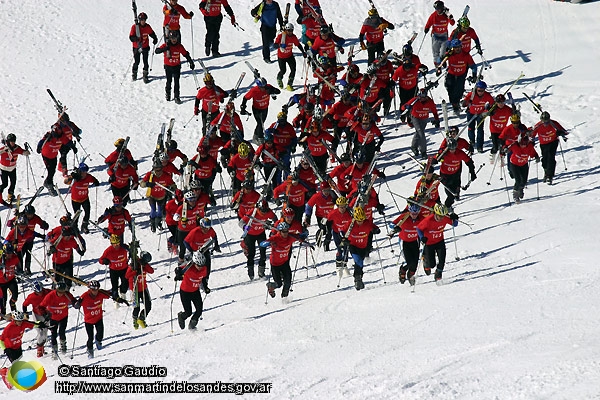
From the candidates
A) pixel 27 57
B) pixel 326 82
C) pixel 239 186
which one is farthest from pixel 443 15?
pixel 27 57

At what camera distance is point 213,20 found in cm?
2791

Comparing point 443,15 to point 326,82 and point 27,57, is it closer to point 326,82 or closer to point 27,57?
point 326,82

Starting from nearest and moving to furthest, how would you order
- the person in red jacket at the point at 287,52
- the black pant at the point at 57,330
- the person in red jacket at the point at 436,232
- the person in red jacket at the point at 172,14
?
1. the person in red jacket at the point at 436,232
2. the black pant at the point at 57,330
3. the person in red jacket at the point at 287,52
4. the person in red jacket at the point at 172,14

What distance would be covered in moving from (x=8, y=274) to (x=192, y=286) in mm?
3886

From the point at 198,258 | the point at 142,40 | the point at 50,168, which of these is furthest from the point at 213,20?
the point at 198,258

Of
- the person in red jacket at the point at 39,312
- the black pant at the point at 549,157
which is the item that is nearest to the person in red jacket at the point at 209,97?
the person in red jacket at the point at 39,312

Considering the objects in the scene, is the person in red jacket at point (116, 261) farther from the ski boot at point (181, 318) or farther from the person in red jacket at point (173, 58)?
the person in red jacket at point (173, 58)

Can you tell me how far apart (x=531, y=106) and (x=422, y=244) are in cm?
690

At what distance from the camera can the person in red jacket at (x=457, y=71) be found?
79.0 ft

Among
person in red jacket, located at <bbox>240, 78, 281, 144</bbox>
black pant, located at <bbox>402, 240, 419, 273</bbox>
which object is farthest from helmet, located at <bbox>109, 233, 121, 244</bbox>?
person in red jacket, located at <bbox>240, 78, 281, 144</bbox>

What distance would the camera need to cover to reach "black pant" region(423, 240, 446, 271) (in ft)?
58.9

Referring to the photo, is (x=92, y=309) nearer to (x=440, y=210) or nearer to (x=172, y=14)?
(x=440, y=210)

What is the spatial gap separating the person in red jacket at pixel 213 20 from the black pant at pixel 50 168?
6484mm

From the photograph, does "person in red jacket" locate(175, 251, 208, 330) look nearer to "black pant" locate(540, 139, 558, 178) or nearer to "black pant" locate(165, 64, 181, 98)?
"black pant" locate(540, 139, 558, 178)
